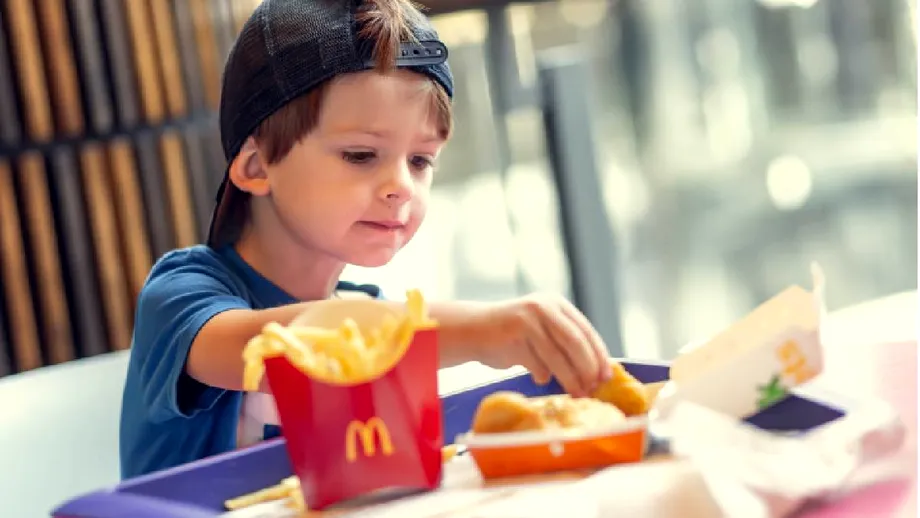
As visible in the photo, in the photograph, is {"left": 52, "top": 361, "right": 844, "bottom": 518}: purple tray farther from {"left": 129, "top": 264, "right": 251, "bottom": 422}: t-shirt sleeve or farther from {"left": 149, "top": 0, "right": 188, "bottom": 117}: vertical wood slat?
{"left": 149, "top": 0, "right": 188, "bottom": 117}: vertical wood slat

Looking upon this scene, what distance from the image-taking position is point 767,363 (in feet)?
2.47

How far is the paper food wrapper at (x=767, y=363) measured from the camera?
0.75m

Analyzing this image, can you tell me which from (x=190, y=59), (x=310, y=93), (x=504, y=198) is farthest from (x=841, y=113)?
(x=310, y=93)

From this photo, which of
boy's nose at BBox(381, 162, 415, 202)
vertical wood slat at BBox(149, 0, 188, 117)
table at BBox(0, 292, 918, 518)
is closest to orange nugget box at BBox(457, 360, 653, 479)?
table at BBox(0, 292, 918, 518)

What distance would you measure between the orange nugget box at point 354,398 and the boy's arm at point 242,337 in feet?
0.28

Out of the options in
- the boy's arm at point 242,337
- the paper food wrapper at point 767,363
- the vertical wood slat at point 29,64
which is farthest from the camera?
the vertical wood slat at point 29,64

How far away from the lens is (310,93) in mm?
1154

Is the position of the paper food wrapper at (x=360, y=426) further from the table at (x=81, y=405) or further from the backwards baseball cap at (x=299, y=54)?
the backwards baseball cap at (x=299, y=54)

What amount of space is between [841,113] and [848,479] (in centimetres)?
302

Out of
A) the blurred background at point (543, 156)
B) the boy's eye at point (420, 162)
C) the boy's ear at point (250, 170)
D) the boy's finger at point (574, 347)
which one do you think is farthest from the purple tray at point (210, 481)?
the blurred background at point (543, 156)

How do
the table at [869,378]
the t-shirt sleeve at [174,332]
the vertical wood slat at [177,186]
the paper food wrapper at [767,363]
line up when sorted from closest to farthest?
the table at [869,378]
the paper food wrapper at [767,363]
the t-shirt sleeve at [174,332]
the vertical wood slat at [177,186]

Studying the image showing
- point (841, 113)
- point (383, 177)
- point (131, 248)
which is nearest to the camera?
point (383, 177)

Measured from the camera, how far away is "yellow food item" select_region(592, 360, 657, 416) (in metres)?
0.81

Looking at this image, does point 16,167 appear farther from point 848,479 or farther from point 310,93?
point 848,479
